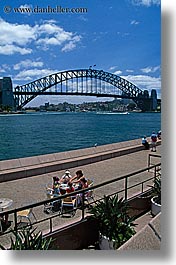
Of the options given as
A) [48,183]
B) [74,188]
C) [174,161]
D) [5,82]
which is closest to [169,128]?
[174,161]

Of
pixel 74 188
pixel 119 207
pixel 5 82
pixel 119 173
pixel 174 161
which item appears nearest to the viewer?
pixel 174 161

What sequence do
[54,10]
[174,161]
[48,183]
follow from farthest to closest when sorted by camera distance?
[48,183] < [54,10] < [174,161]

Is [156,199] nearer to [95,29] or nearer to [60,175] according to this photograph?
[60,175]

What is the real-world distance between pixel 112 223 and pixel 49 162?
91.0 inches

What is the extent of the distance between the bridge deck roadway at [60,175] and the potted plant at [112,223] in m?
0.24

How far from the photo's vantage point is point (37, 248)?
84.9 inches

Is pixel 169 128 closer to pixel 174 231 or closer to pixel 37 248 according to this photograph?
pixel 174 231

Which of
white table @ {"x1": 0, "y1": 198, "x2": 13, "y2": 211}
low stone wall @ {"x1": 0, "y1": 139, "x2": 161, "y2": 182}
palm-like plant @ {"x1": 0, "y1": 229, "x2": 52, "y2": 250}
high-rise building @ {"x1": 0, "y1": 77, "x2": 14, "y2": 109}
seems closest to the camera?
palm-like plant @ {"x1": 0, "y1": 229, "x2": 52, "y2": 250}

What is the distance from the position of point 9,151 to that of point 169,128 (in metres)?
18.7

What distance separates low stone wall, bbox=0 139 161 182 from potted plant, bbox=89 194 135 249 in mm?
1694

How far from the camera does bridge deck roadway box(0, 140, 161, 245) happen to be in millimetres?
3477

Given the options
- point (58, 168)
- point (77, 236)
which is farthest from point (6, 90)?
point (77, 236)

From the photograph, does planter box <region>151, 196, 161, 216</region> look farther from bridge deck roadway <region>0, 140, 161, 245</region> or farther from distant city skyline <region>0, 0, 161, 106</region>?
distant city skyline <region>0, 0, 161, 106</region>

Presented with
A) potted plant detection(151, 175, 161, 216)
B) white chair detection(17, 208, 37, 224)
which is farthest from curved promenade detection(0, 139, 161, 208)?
potted plant detection(151, 175, 161, 216)
